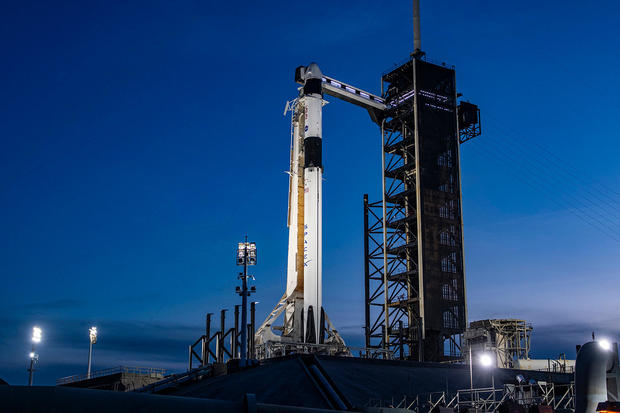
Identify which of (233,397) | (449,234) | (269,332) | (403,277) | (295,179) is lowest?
(233,397)

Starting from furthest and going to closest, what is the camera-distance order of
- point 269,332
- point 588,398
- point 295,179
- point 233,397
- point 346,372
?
1. point 295,179
2. point 269,332
3. point 346,372
4. point 233,397
5. point 588,398

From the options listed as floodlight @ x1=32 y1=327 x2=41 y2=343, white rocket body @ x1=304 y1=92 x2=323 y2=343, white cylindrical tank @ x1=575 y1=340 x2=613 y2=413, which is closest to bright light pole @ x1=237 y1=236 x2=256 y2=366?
white rocket body @ x1=304 y1=92 x2=323 y2=343

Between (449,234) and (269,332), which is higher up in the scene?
(449,234)

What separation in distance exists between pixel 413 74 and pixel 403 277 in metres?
23.6

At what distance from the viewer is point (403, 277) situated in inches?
2692

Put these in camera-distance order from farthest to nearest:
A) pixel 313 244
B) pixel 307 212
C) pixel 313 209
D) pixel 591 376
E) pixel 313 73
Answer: pixel 313 73 → pixel 307 212 → pixel 313 209 → pixel 313 244 → pixel 591 376

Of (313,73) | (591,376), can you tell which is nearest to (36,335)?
(313,73)

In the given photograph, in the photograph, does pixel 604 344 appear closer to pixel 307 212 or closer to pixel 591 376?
pixel 591 376

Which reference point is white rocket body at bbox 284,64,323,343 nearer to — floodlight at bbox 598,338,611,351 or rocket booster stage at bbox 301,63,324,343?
rocket booster stage at bbox 301,63,324,343

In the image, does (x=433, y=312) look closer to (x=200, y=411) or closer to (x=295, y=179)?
(x=295, y=179)

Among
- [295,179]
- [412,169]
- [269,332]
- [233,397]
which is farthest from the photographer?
[412,169]

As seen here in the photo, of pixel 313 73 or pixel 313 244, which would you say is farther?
pixel 313 73

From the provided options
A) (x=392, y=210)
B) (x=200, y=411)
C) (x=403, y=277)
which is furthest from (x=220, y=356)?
(x=200, y=411)

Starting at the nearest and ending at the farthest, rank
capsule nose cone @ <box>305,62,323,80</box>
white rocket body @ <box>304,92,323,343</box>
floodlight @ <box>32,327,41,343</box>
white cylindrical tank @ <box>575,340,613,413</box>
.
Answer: white cylindrical tank @ <box>575,340,613,413</box>
floodlight @ <box>32,327,41,343</box>
white rocket body @ <box>304,92,323,343</box>
capsule nose cone @ <box>305,62,323,80</box>
